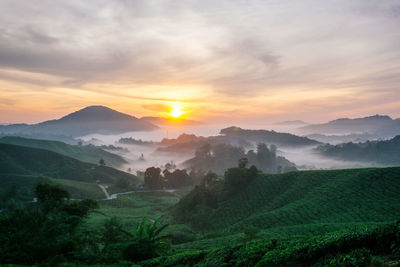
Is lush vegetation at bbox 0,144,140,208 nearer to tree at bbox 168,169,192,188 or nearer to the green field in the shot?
tree at bbox 168,169,192,188

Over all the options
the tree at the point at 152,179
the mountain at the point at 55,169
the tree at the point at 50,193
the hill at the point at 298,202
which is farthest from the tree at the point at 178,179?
the tree at the point at 50,193

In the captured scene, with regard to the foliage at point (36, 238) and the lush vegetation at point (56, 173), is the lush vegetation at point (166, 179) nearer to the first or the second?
the lush vegetation at point (56, 173)

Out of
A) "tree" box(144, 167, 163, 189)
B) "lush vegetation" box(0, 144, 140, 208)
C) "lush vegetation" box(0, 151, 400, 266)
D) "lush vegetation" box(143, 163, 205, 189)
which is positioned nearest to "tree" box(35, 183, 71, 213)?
"lush vegetation" box(0, 151, 400, 266)

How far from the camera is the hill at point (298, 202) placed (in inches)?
1331

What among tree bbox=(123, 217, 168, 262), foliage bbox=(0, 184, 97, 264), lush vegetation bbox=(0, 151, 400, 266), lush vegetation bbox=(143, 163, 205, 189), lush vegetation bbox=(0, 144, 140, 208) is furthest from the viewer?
lush vegetation bbox=(143, 163, 205, 189)

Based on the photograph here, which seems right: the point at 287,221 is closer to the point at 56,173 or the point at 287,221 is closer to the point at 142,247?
the point at 142,247

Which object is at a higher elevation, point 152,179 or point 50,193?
point 50,193

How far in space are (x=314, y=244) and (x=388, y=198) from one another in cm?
3552

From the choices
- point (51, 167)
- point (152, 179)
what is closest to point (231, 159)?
point (152, 179)

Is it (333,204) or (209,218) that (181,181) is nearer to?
(209,218)

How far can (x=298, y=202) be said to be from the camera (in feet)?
144

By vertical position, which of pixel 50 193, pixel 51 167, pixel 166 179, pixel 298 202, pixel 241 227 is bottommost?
pixel 166 179

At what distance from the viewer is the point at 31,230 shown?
1991 cm

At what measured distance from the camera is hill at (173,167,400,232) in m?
33.8
